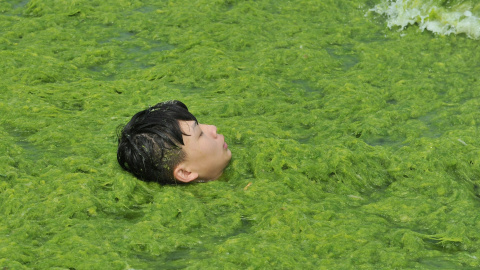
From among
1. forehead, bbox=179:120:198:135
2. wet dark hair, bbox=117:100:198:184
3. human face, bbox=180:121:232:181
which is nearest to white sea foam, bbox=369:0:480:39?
human face, bbox=180:121:232:181

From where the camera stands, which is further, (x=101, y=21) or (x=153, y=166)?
(x=101, y=21)

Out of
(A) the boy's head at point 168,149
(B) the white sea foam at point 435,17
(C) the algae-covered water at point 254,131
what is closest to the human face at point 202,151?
(A) the boy's head at point 168,149

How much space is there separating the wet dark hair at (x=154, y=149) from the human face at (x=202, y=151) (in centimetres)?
6

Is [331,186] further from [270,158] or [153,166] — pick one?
[153,166]

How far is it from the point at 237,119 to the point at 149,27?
8.21 feet

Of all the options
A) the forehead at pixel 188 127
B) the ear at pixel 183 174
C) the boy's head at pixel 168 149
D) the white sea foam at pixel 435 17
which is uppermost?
the white sea foam at pixel 435 17

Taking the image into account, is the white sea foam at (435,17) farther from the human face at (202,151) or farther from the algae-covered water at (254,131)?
the human face at (202,151)

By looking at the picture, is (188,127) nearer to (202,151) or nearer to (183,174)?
(202,151)

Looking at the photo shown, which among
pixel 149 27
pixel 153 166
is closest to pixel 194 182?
pixel 153 166

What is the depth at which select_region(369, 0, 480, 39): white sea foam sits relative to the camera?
688cm

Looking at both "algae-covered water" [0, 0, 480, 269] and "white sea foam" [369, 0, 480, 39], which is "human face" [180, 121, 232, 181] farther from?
"white sea foam" [369, 0, 480, 39]

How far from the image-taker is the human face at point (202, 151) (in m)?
4.41

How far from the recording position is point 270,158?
15.2ft

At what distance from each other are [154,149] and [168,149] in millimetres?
104
